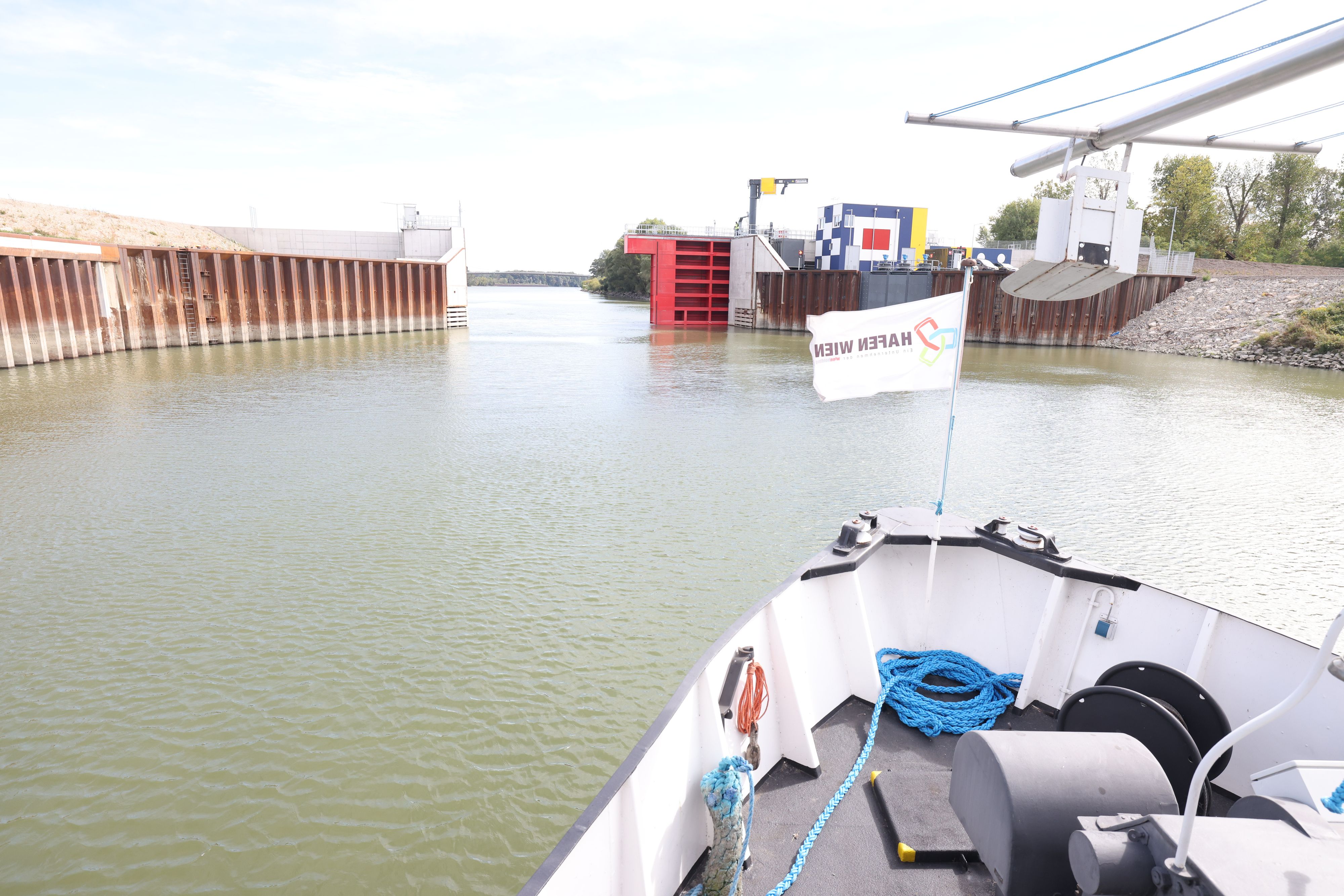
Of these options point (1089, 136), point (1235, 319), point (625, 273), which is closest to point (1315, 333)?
point (1235, 319)

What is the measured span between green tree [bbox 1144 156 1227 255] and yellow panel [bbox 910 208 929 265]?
2030 cm

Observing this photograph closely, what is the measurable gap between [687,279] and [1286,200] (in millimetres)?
52059

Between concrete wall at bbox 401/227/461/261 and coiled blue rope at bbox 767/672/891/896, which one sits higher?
concrete wall at bbox 401/227/461/261

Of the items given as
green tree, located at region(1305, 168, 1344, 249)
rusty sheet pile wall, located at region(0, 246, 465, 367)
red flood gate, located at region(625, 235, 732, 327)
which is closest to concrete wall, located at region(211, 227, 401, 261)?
rusty sheet pile wall, located at region(0, 246, 465, 367)

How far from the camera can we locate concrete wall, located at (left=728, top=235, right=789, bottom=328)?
4738cm

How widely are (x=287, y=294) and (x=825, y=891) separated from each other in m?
36.9

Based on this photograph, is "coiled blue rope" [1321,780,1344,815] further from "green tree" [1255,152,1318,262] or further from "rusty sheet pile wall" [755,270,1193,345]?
"green tree" [1255,152,1318,262]

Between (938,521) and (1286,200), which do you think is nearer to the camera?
(938,521)

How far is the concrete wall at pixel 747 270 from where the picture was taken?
155 feet

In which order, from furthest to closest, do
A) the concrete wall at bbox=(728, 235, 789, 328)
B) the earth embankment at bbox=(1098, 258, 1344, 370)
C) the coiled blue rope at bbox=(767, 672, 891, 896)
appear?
the concrete wall at bbox=(728, 235, 789, 328), the earth embankment at bbox=(1098, 258, 1344, 370), the coiled blue rope at bbox=(767, 672, 891, 896)

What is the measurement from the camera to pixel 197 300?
30.0 metres

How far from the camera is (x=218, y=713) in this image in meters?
5.57

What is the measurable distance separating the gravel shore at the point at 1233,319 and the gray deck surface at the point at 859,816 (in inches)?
1378

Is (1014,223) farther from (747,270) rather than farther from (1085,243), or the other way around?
(1085,243)
